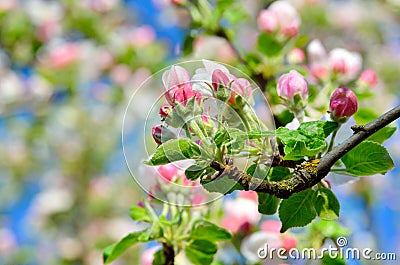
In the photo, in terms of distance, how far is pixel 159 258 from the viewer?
0.94m

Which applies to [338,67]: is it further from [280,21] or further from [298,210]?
[298,210]

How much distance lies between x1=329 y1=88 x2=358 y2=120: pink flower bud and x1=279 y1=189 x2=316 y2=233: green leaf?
9cm

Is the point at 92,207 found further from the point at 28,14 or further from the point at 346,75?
the point at 346,75

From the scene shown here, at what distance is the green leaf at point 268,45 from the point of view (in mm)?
1224

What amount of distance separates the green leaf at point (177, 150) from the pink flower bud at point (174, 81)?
5 centimetres

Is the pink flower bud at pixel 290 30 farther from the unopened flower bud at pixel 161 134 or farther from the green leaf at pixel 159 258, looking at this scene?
A: the unopened flower bud at pixel 161 134

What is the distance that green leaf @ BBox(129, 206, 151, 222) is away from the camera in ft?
3.11

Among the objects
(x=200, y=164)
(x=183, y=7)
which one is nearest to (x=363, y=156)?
(x=200, y=164)

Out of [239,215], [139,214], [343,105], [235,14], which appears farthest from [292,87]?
[235,14]

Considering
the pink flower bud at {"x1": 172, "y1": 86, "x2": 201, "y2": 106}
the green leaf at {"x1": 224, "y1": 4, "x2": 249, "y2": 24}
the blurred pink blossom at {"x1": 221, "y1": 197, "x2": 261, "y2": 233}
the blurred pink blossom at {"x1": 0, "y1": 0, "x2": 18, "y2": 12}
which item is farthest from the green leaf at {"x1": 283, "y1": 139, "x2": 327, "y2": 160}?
the blurred pink blossom at {"x1": 0, "y1": 0, "x2": 18, "y2": 12}

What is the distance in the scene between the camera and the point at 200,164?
25.6 inches

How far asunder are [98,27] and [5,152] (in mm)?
1425

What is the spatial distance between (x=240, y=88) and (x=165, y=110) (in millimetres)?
103

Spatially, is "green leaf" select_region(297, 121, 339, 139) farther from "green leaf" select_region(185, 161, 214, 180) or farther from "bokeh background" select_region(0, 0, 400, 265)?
"bokeh background" select_region(0, 0, 400, 265)
